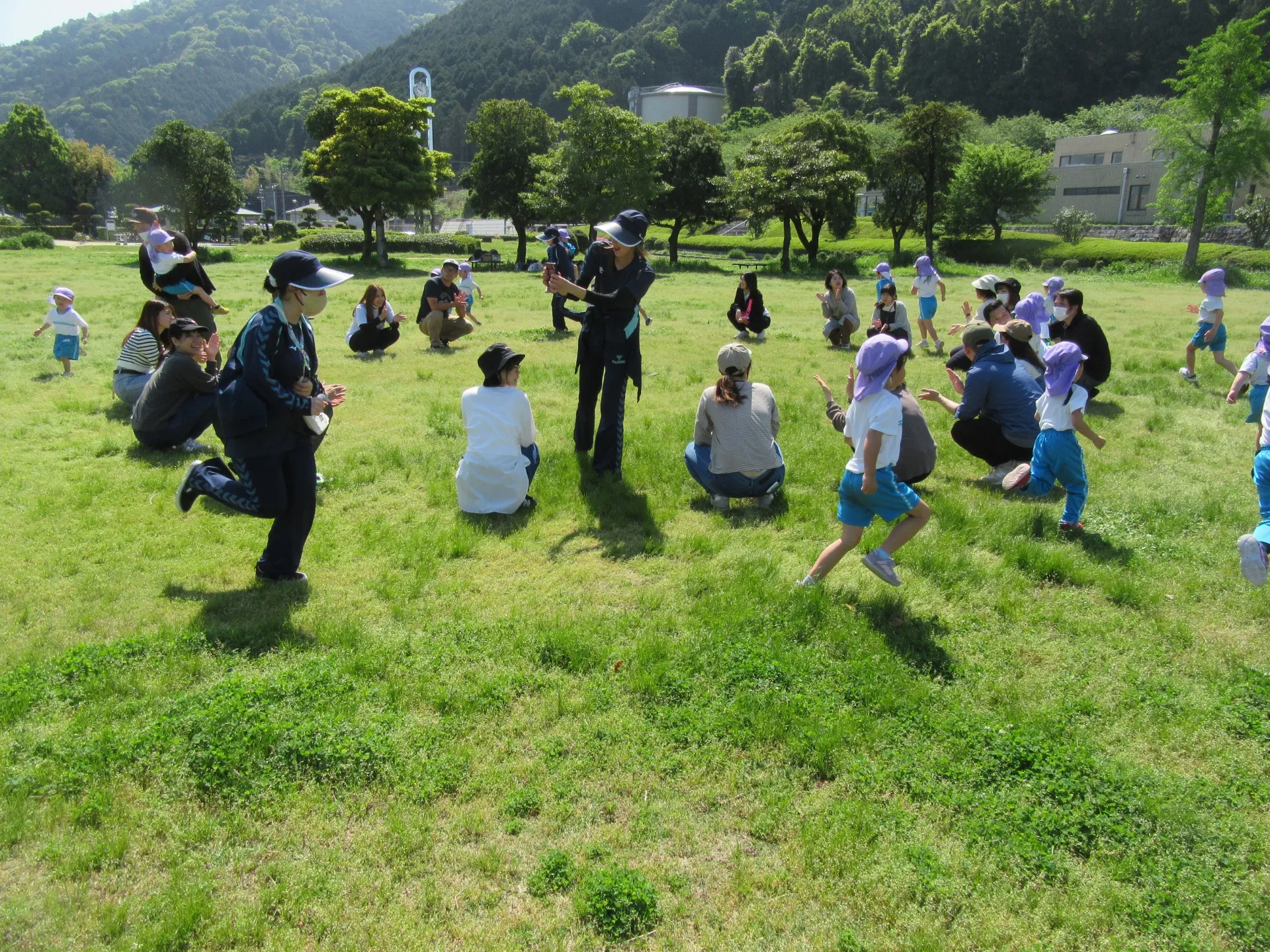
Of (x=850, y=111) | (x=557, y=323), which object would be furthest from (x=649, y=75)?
(x=557, y=323)

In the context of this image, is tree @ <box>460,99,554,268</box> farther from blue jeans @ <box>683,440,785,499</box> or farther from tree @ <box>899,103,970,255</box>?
blue jeans @ <box>683,440,785,499</box>

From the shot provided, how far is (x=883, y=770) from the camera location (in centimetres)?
377

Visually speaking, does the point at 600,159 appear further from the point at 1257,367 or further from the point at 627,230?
the point at 1257,367

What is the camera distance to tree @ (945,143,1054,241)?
4688 cm

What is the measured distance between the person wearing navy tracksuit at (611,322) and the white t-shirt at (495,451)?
96cm

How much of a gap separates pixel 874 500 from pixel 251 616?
4.06 meters

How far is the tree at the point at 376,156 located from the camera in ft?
111

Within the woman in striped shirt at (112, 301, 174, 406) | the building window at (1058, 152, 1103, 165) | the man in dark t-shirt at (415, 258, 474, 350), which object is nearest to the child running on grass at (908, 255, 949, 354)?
Result: the man in dark t-shirt at (415, 258, 474, 350)

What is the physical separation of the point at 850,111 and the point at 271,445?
122 m

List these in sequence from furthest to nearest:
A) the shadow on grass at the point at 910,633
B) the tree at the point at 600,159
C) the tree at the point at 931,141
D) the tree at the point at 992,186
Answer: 1. the tree at the point at 992,186
2. the tree at the point at 931,141
3. the tree at the point at 600,159
4. the shadow on grass at the point at 910,633

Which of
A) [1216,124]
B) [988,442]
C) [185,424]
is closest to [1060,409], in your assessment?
[988,442]

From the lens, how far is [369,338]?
45.9ft

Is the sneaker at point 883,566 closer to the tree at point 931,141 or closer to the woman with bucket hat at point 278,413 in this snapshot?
the woman with bucket hat at point 278,413

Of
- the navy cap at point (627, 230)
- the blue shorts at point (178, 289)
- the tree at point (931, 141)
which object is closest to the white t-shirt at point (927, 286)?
the navy cap at point (627, 230)
